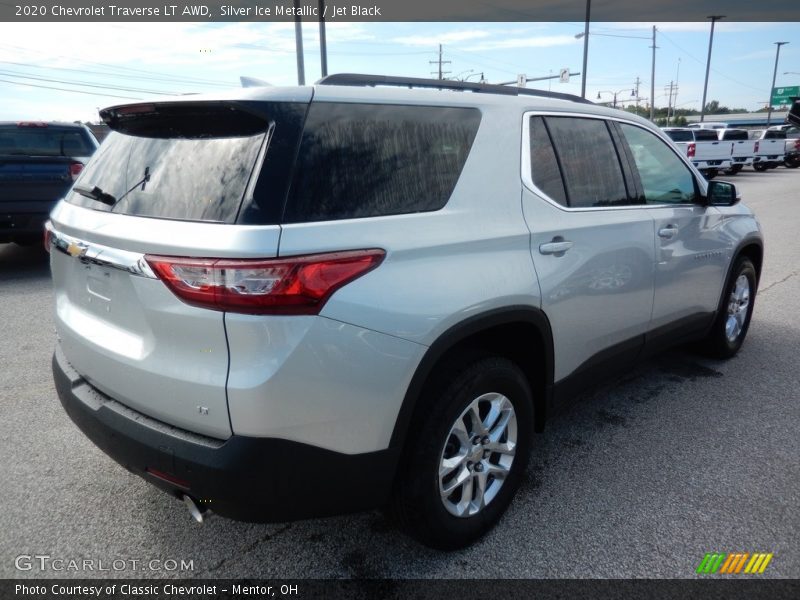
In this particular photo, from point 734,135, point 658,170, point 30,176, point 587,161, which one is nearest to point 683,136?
point 734,135

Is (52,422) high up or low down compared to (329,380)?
down

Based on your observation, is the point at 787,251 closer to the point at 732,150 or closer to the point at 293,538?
the point at 293,538

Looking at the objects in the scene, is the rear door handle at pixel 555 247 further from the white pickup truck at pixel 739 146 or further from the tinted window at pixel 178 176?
the white pickup truck at pixel 739 146

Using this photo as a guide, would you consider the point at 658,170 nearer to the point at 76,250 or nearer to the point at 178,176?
the point at 178,176

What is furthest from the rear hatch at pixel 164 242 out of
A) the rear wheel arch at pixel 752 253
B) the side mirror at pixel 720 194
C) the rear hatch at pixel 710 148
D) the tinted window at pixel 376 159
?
the rear hatch at pixel 710 148

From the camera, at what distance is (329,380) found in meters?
1.88

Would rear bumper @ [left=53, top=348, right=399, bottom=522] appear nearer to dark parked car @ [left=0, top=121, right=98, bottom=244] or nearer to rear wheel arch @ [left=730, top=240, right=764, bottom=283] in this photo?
rear wheel arch @ [left=730, top=240, right=764, bottom=283]

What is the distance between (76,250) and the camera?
7.54 feet

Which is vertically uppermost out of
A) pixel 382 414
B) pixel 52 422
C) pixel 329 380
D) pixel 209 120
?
pixel 209 120

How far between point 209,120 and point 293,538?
5.62 feet

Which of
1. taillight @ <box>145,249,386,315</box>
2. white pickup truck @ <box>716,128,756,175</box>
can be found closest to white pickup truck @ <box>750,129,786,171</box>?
white pickup truck @ <box>716,128,756,175</box>

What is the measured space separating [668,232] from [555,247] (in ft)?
3.90

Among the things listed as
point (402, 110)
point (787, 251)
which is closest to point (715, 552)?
point (402, 110)

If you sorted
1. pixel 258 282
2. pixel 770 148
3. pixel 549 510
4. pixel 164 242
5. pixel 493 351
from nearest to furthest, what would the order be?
pixel 258 282
pixel 164 242
pixel 493 351
pixel 549 510
pixel 770 148
